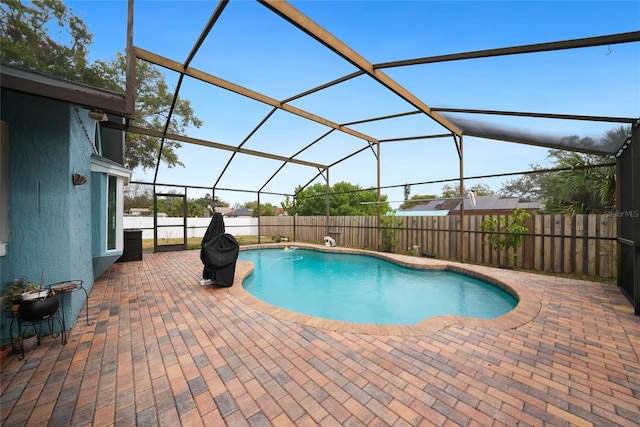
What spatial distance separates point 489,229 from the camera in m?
6.72

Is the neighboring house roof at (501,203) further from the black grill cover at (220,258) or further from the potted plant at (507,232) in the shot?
the black grill cover at (220,258)

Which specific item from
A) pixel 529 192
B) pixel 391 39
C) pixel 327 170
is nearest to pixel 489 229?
pixel 391 39

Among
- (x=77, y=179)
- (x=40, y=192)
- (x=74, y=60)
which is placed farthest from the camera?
(x=74, y=60)

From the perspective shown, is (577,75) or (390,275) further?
(390,275)

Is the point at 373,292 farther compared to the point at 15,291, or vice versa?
the point at 373,292

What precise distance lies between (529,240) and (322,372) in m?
6.78

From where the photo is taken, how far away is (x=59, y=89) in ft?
6.55

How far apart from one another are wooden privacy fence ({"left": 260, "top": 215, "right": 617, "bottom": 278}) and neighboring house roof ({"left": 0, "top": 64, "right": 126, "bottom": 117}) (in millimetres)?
8177

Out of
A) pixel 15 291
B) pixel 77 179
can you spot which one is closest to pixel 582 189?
pixel 77 179

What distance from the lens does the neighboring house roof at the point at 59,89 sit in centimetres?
181

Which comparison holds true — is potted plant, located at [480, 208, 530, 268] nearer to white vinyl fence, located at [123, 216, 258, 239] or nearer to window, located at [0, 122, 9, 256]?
window, located at [0, 122, 9, 256]

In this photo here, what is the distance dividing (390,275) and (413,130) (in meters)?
4.52

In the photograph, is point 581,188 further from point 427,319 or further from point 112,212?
point 112,212

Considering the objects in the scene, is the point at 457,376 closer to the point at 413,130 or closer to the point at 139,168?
the point at 413,130
